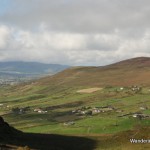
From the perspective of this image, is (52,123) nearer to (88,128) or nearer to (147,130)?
(88,128)

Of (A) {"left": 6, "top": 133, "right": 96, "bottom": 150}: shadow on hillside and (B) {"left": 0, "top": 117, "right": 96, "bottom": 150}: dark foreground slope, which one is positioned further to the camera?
(A) {"left": 6, "top": 133, "right": 96, "bottom": 150}: shadow on hillside

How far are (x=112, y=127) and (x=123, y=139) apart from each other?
80640 mm

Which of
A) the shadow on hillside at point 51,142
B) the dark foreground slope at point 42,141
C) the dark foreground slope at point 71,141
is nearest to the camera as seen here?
the dark foreground slope at point 71,141

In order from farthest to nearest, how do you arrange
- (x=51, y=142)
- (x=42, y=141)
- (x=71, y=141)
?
(x=71, y=141), (x=42, y=141), (x=51, y=142)

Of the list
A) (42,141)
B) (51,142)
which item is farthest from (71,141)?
(42,141)

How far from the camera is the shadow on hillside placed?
80.1 metres

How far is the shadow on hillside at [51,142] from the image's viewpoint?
80.1 meters

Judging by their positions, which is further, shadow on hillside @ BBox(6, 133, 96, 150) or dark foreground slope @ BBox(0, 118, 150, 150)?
shadow on hillside @ BBox(6, 133, 96, 150)

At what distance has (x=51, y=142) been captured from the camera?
8612cm

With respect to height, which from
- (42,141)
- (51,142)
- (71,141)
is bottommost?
(71,141)

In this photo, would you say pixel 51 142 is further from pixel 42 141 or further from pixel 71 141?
pixel 71 141

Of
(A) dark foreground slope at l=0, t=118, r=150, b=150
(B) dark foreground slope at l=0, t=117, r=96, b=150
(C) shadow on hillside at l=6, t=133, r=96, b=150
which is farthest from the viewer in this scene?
(C) shadow on hillside at l=6, t=133, r=96, b=150

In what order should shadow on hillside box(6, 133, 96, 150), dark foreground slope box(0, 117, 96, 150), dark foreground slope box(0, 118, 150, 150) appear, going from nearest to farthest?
dark foreground slope box(0, 118, 150, 150)
dark foreground slope box(0, 117, 96, 150)
shadow on hillside box(6, 133, 96, 150)

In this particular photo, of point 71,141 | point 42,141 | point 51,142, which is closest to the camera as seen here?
point 51,142
